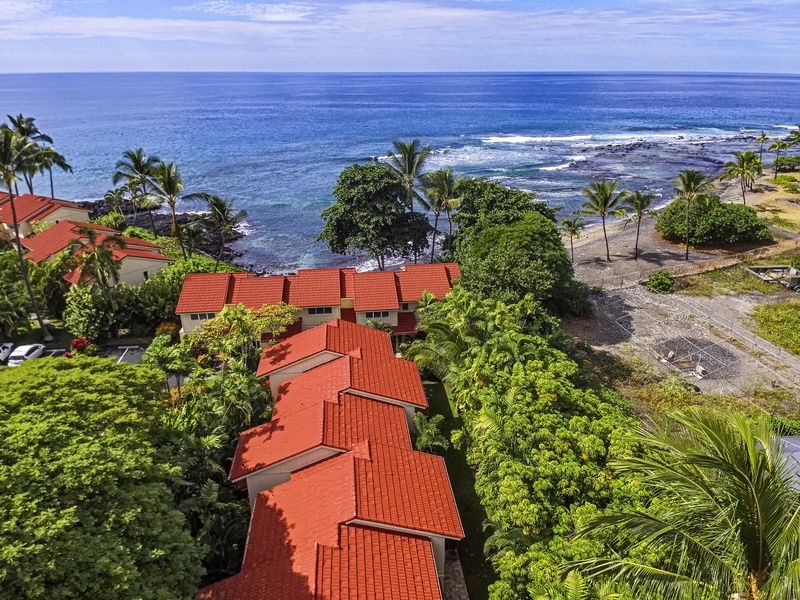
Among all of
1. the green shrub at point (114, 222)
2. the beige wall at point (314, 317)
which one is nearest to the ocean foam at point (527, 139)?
the green shrub at point (114, 222)

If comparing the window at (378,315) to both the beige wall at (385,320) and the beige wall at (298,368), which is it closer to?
the beige wall at (385,320)

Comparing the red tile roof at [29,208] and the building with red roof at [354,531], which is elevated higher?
the red tile roof at [29,208]

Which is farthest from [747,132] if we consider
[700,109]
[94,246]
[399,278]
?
[94,246]

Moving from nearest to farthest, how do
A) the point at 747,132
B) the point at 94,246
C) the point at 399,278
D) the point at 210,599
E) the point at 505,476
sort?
1. the point at 210,599
2. the point at 505,476
3. the point at 94,246
4. the point at 399,278
5. the point at 747,132

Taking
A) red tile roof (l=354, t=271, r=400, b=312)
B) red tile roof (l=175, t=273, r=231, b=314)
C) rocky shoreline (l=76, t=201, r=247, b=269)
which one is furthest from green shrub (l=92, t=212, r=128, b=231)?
red tile roof (l=354, t=271, r=400, b=312)

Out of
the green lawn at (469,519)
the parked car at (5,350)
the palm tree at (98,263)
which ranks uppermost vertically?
the palm tree at (98,263)

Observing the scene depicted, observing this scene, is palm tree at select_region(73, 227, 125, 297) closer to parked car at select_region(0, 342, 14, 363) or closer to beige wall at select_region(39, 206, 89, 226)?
parked car at select_region(0, 342, 14, 363)

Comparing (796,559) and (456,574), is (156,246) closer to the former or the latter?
(456,574)
